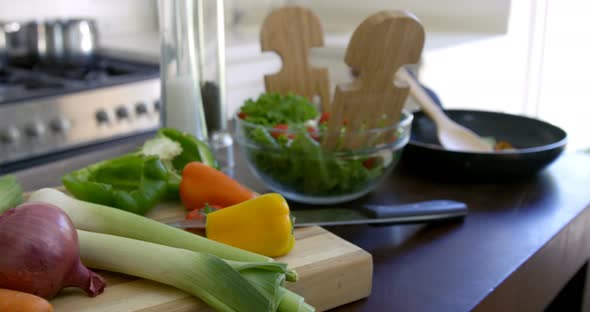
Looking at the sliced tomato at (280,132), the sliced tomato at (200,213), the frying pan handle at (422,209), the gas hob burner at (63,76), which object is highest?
the sliced tomato at (280,132)

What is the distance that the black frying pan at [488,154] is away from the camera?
103cm

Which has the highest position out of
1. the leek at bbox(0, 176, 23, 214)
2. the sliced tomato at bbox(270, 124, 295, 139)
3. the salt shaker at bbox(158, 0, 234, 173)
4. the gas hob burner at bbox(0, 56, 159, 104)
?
the salt shaker at bbox(158, 0, 234, 173)

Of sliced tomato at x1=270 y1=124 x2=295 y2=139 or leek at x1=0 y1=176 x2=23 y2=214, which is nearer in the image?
leek at x1=0 y1=176 x2=23 y2=214

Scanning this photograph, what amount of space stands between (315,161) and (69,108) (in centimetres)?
132

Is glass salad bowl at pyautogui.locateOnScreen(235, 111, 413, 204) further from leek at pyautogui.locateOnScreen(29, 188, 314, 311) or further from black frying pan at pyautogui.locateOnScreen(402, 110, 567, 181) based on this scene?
leek at pyautogui.locateOnScreen(29, 188, 314, 311)

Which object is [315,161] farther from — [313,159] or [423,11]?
[423,11]

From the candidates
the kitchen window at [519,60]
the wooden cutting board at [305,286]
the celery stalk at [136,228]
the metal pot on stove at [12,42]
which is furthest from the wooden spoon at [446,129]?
the metal pot on stove at [12,42]

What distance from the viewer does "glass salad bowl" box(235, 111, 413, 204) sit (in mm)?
922

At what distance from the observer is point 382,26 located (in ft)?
2.82

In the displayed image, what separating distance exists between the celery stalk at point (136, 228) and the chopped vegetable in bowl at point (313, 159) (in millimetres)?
260

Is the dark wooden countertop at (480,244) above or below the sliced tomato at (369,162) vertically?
below

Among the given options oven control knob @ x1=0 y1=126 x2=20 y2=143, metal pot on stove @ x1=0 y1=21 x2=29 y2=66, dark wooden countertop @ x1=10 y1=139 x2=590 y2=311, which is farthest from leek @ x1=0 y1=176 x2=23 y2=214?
metal pot on stove @ x1=0 y1=21 x2=29 y2=66

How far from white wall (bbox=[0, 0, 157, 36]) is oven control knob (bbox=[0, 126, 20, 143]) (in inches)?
33.9

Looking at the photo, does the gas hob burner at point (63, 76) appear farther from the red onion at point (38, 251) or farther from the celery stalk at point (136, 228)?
the red onion at point (38, 251)
